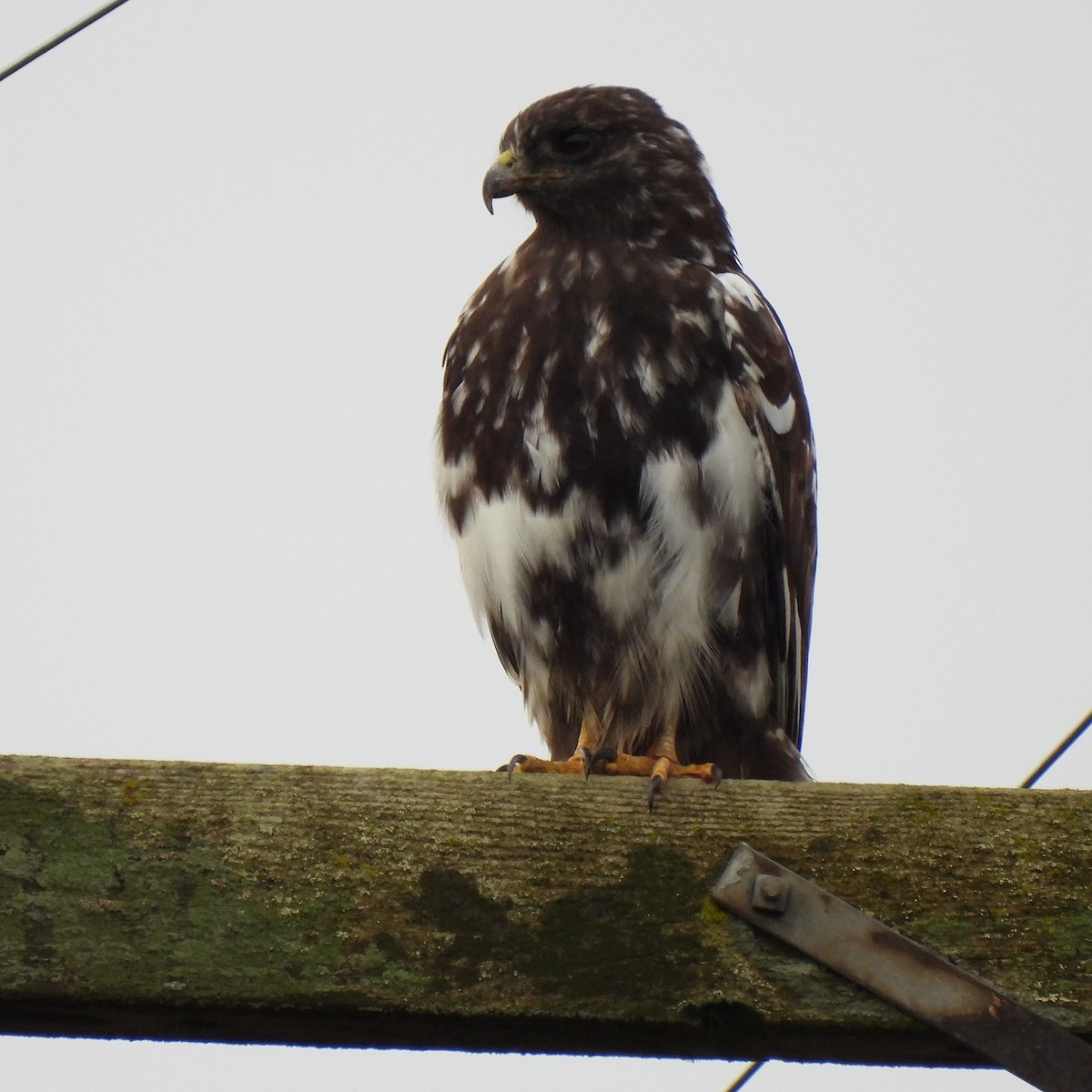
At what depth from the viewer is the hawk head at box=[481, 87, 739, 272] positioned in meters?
4.31

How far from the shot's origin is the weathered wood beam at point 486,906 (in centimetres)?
179

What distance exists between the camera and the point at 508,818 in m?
1.94

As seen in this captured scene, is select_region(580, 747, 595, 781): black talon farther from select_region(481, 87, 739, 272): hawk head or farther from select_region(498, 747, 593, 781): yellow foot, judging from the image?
select_region(481, 87, 739, 272): hawk head

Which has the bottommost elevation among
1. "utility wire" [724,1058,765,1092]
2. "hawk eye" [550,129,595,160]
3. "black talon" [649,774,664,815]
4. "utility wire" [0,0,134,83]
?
"utility wire" [724,1058,765,1092]

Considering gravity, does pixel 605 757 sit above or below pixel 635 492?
below

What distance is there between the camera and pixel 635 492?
3.63 metres

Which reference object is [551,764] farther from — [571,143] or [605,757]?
[571,143]

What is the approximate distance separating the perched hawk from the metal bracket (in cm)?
146

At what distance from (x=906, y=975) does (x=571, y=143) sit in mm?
3105

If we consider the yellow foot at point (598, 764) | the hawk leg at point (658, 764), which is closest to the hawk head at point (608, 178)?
the hawk leg at point (658, 764)

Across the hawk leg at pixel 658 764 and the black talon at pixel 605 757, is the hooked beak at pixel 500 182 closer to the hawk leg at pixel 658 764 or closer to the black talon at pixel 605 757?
the hawk leg at pixel 658 764

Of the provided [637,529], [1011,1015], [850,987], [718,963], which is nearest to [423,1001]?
[718,963]

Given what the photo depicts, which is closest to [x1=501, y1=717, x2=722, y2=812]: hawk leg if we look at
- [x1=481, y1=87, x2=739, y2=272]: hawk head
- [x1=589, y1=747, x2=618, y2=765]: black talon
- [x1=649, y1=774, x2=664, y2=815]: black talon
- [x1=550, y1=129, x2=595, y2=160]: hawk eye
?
[x1=589, y1=747, x2=618, y2=765]: black talon

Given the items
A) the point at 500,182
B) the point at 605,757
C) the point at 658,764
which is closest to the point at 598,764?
the point at 605,757
